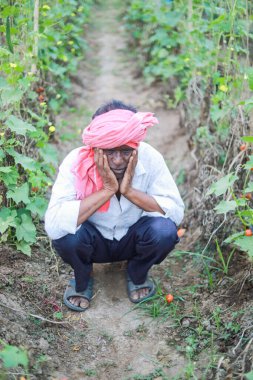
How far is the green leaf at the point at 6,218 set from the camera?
3056mm

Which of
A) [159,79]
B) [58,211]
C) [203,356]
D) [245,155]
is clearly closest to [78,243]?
[58,211]

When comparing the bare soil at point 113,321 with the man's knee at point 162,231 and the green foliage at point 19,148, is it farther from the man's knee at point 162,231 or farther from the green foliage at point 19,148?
the man's knee at point 162,231

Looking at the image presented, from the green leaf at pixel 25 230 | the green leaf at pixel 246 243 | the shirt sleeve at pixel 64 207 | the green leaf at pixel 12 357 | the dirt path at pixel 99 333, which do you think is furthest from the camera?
the green leaf at pixel 25 230

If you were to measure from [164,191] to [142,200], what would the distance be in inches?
6.2

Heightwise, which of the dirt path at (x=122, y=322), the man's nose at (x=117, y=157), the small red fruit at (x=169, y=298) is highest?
the man's nose at (x=117, y=157)

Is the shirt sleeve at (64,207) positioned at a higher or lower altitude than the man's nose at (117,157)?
lower

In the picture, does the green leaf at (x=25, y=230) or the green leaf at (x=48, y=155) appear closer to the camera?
the green leaf at (x=25, y=230)

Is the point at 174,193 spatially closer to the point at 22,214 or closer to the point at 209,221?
the point at 209,221

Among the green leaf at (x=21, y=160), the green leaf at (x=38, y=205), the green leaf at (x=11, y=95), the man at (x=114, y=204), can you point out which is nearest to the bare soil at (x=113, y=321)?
the man at (x=114, y=204)

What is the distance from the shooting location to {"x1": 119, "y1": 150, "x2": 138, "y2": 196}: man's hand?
2848 millimetres

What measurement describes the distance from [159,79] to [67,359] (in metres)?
4.03

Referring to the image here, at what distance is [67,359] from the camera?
9.27 ft

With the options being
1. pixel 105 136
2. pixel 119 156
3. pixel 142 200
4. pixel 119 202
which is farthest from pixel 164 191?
pixel 105 136

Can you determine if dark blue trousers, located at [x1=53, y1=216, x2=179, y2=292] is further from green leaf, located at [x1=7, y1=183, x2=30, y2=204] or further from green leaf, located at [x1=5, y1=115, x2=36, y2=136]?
green leaf, located at [x1=5, y1=115, x2=36, y2=136]
